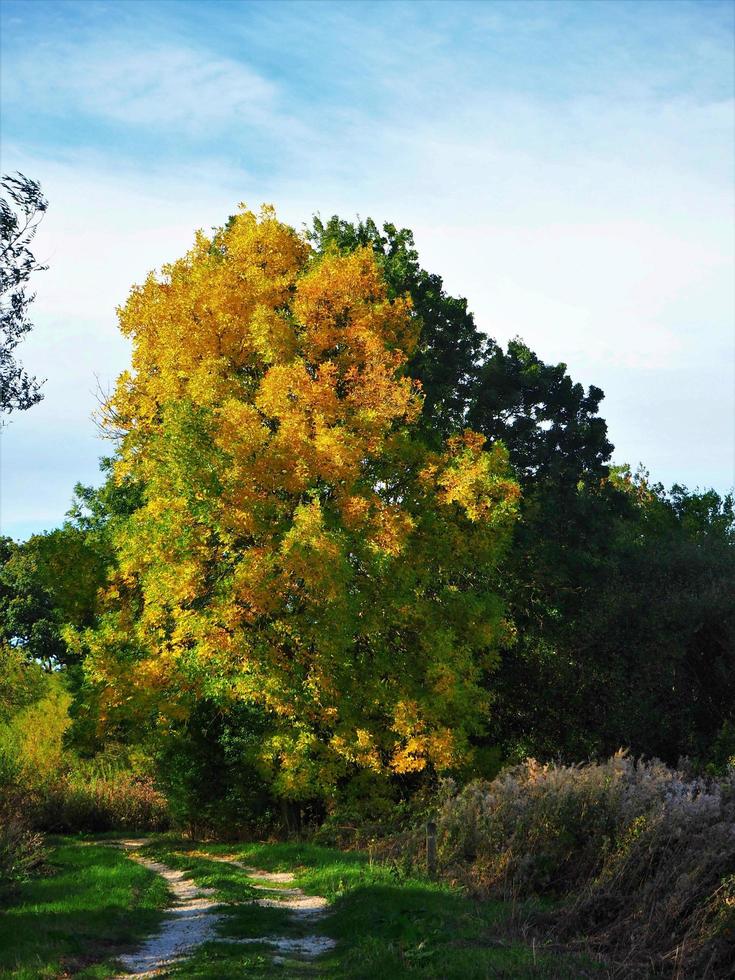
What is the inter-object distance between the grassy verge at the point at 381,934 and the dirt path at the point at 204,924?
0.70 ft

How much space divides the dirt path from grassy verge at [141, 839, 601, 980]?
0.21 m

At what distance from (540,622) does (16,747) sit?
1726 centimetres

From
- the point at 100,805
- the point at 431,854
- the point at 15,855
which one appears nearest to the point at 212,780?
the point at 100,805

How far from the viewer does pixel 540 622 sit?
34.4 metres

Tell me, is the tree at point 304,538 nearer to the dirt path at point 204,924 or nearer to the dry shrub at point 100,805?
the dirt path at point 204,924

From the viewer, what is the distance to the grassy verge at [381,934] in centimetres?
1070

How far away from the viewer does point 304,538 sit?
866 inches

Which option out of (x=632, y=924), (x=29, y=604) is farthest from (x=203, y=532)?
(x=29, y=604)

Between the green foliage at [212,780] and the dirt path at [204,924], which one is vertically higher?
the green foliage at [212,780]

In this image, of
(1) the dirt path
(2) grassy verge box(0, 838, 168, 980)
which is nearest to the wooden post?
(1) the dirt path

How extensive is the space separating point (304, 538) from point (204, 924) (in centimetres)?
935

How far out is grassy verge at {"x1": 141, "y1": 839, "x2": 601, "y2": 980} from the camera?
10703 millimetres

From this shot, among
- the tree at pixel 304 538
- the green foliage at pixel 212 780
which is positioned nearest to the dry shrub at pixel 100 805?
the green foliage at pixel 212 780

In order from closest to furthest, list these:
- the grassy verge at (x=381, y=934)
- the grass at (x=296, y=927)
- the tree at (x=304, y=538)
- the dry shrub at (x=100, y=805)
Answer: the grassy verge at (x=381, y=934), the grass at (x=296, y=927), the tree at (x=304, y=538), the dry shrub at (x=100, y=805)
